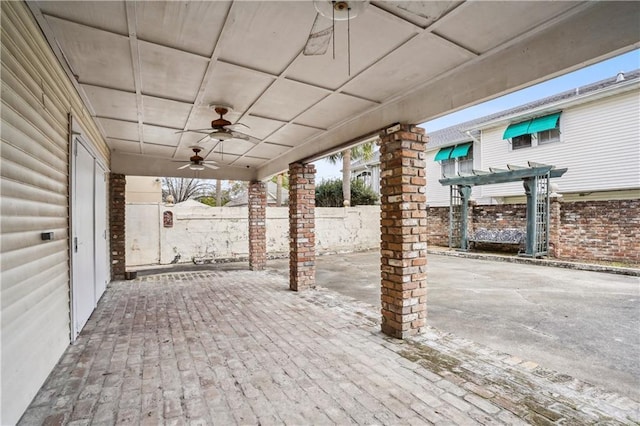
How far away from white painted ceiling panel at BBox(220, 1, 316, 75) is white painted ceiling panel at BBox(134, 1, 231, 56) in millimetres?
99

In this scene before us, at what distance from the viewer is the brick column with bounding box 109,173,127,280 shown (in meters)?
6.43

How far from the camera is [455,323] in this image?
3.79m

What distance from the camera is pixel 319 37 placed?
7.27ft

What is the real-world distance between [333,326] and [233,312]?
1444 millimetres

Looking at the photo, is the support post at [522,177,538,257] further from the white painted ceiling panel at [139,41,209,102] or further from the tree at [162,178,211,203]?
the tree at [162,178,211,203]

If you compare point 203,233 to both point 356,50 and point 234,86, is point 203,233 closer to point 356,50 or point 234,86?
point 234,86

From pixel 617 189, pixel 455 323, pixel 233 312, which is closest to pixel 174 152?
pixel 233 312

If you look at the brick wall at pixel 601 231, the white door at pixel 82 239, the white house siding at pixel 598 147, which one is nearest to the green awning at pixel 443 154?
the white house siding at pixel 598 147

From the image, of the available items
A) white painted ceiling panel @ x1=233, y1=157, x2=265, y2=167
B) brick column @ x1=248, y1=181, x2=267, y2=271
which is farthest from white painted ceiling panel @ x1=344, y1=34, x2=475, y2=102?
brick column @ x1=248, y1=181, x2=267, y2=271

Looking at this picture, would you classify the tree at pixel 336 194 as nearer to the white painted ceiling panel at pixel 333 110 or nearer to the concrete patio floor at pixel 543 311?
the concrete patio floor at pixel 543 311

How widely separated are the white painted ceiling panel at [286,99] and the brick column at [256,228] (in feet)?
13.0

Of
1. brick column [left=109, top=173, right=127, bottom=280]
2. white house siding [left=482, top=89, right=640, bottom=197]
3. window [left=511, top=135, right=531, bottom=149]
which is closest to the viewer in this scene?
brick column [left=109, top=173, right=127, bottom=280]

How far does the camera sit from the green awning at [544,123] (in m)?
10.2

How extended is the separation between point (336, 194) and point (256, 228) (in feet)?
22.9
